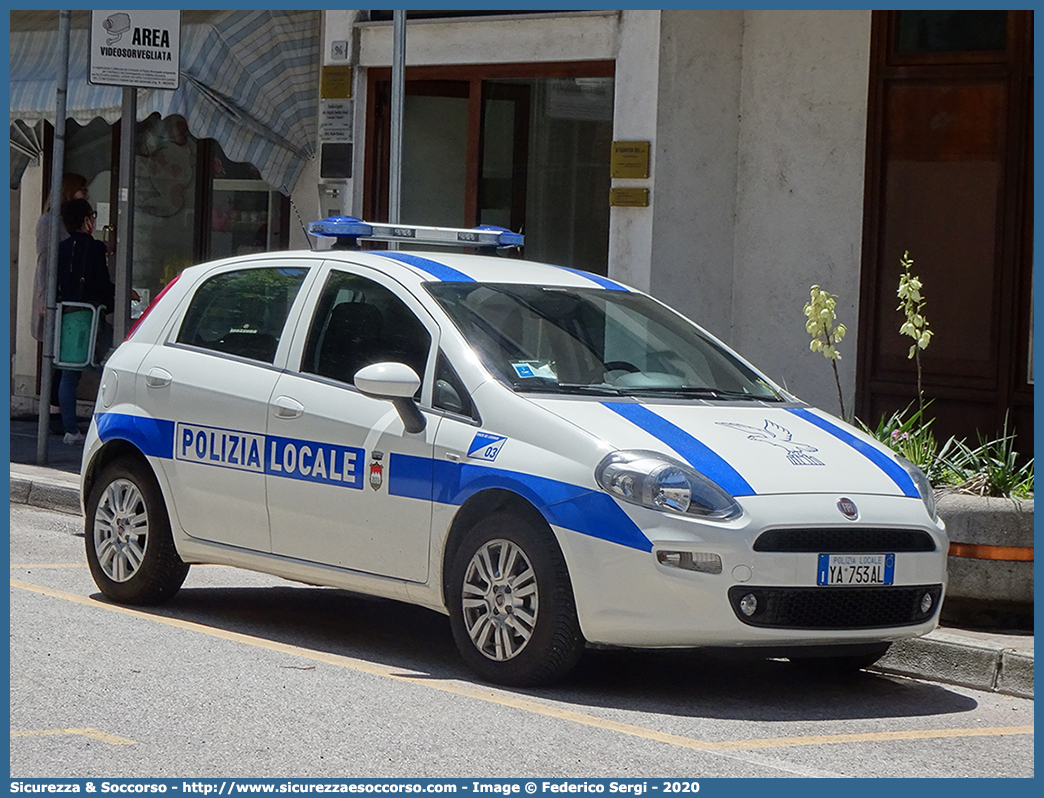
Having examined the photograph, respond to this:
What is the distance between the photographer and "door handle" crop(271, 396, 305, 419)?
7496 millimetres

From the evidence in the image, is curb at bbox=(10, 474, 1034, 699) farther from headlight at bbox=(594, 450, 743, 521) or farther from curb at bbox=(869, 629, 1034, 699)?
headlight at bbox=(594, 450, 743, 521)

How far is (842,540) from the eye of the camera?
6.46m

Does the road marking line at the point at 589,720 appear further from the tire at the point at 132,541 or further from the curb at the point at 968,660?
the curb at the point at 968,660

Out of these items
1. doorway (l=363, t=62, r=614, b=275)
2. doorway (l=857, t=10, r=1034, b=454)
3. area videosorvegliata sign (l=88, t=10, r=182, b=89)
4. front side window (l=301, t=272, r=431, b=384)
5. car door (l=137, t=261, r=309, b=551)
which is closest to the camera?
front side window (l=301, t=272, r=431, b=384)

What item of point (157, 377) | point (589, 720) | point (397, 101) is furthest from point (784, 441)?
point (397, 101)

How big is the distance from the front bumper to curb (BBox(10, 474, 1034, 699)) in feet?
3.21

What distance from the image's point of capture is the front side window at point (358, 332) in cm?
735

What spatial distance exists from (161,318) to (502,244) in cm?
168

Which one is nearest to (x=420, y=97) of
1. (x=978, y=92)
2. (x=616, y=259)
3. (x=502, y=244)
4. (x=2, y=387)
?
(x=616, y=259)

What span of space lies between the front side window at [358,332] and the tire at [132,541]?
1.14 metres

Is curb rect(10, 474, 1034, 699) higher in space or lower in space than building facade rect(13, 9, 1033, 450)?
lower

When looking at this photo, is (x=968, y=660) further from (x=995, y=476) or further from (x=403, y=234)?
(x=403, y=234)

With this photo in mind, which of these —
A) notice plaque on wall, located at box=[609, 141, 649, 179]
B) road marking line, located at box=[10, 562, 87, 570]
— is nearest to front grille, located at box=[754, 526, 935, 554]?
road marking line, located at box=[10, 562, 87, 570]

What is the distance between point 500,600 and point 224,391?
1874mm
